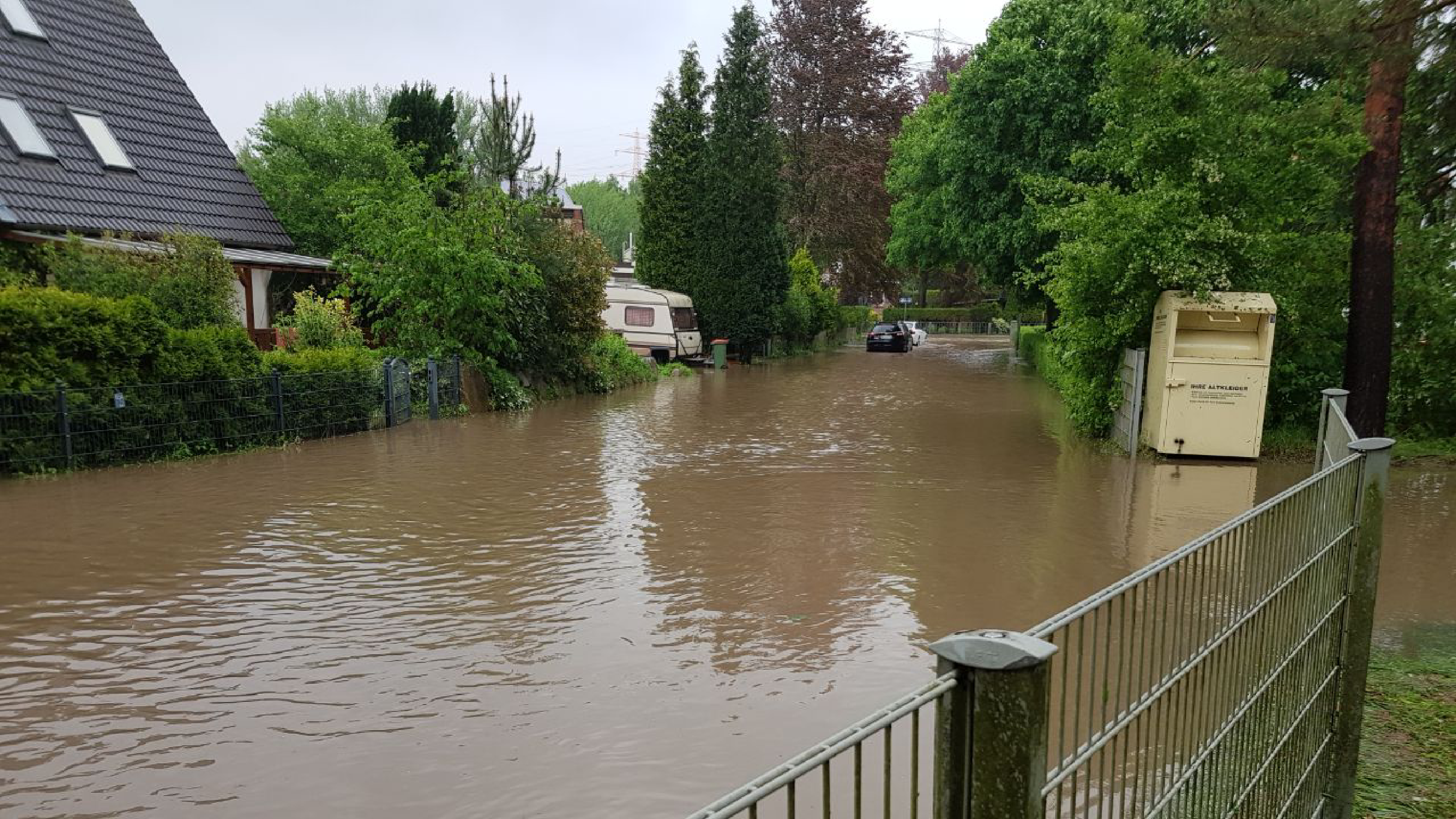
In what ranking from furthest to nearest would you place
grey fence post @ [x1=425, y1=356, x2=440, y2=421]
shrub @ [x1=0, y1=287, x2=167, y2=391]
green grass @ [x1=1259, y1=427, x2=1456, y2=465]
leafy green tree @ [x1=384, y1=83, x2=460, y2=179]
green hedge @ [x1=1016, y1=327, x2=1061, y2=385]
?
1. leafy green tree @ [x1=384, y1=83, x2=460, y2=179]
2. green hedge @ [x1=1016, y1=327, x2=1061, y2=385]
3. grey fence post @ [x1=425, y1=356, x2=440, y2=421]
4. green grass @ [x1=1259, y1=427, x2=1456, y2=465]
5. shrub @ [x1=0, y1=287, x2=167, y2=391]

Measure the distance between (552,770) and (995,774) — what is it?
10.9 ft

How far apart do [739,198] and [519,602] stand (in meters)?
28.8

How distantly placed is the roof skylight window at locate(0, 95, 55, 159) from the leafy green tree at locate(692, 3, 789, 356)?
20646 millimetres

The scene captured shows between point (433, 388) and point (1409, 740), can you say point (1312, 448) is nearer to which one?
point (1409, 740)

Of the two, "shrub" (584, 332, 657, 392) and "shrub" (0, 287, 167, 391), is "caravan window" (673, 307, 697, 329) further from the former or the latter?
"shrub" (0, 287, 167, 391)

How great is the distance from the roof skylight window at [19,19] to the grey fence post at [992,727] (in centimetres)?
2462

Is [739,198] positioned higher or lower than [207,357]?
higher

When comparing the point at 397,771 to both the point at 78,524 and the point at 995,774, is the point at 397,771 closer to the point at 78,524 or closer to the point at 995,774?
the point at 995,774

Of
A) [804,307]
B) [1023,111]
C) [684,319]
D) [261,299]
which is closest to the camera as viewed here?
[261,299]

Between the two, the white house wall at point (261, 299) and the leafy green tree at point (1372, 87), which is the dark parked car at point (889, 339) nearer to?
the white house wall at point (261, 299)

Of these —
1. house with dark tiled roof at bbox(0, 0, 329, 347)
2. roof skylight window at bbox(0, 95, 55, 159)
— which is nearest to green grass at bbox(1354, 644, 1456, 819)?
house with dark tiled roof at bbox(0, 0, 329, 347)

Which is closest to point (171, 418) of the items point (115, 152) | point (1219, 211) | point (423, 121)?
point (115, 152)

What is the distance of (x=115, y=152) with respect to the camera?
20062 millimetres

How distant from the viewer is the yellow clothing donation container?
1291 centimetres
